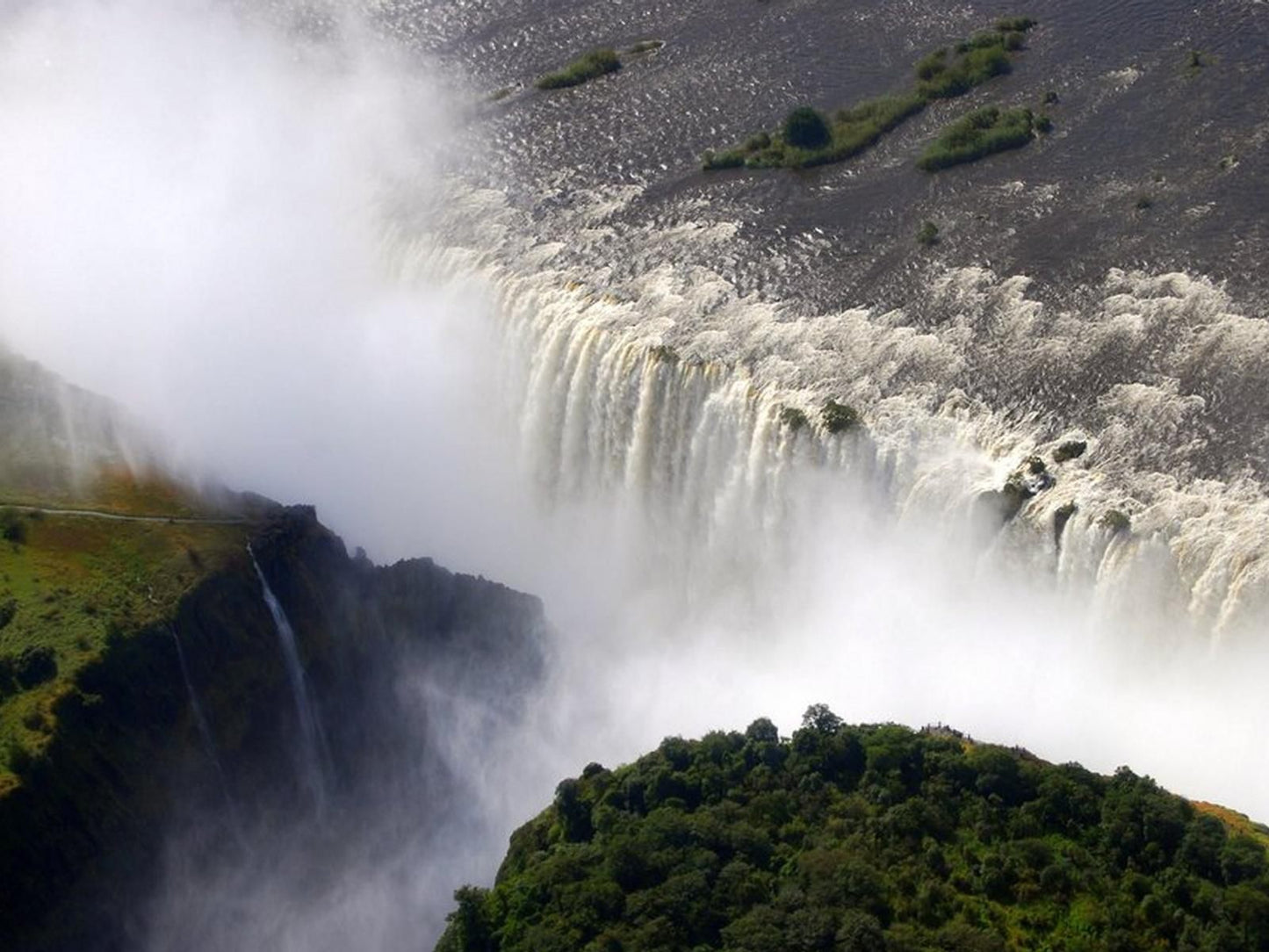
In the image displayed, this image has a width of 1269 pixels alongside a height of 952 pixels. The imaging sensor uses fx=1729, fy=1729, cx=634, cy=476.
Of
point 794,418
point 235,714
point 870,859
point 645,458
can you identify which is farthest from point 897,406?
point 235,714

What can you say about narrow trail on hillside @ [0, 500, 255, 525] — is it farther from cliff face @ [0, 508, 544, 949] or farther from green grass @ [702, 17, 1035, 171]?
green grass @ [702, 17, 1035, 171]

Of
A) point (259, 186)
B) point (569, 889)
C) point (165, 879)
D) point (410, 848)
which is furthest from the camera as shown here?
point (259, 186)

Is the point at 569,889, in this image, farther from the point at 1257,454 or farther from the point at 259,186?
the point at 259,186

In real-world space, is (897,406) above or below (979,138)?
below

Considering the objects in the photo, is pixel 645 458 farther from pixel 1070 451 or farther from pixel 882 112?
pixel 882 112

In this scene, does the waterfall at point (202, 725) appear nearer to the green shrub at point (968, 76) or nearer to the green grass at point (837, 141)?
the green grass at point (837, 141)

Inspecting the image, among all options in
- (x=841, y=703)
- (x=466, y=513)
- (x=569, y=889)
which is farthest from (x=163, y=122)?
(x=569, y=889)
